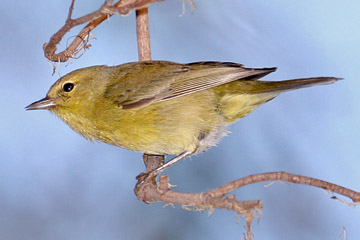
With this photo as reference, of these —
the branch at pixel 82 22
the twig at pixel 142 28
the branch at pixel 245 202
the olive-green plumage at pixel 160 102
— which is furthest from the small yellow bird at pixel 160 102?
the branch at pixel 245 202

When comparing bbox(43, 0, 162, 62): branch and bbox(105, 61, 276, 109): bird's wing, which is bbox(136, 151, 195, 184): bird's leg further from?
bbox(43, 0, 162, 62): branch

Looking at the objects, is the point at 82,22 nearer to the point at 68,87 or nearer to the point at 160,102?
the point at 160,102

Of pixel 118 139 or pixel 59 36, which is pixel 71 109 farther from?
pixel 59 36

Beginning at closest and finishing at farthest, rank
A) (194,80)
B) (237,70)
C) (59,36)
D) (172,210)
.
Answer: (59,36), (237,70), (194,80), (172,210)

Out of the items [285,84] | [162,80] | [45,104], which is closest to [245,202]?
[285,84]

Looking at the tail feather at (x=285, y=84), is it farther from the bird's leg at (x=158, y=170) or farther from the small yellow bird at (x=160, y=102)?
the bird's leg at (x=158, y=170)

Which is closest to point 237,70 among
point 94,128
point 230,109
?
point 230,109
